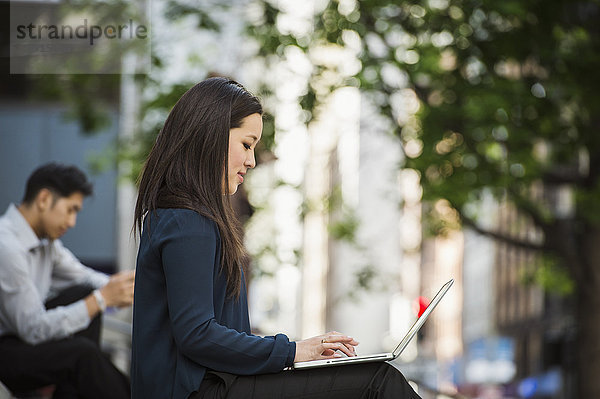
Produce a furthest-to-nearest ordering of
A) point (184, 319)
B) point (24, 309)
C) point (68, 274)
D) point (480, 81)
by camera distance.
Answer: point (480, 81) → point (68, 274) → point (24, 309) → point (184, 319)

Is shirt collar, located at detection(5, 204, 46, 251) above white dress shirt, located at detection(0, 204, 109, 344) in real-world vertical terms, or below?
above

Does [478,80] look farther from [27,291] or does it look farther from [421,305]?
[421,305]

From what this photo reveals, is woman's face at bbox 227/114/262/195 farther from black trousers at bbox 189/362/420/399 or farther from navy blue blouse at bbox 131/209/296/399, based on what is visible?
black trousers at bbox 189/362/420/399

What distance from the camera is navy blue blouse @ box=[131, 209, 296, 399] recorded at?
2.62 metres

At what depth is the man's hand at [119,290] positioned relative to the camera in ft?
14.3

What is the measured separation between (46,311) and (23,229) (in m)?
0.49

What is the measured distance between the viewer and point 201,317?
8.59 ft

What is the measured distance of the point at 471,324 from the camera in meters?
60.0

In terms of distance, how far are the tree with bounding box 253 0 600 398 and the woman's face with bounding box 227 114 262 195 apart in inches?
288

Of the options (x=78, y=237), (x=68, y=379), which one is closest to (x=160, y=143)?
(x=68, y=379)

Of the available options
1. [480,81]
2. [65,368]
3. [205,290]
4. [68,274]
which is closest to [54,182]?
[68,274]

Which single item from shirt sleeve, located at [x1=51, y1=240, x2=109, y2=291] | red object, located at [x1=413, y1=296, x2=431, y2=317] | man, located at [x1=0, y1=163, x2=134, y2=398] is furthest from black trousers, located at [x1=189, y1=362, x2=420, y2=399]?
shirt sleeve, located at [x1=51, y1=240, x2=109, y2=291]

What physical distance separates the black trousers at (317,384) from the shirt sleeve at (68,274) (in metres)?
2.48

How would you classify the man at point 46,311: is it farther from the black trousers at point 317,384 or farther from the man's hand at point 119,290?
the black trousers at point 317,384
